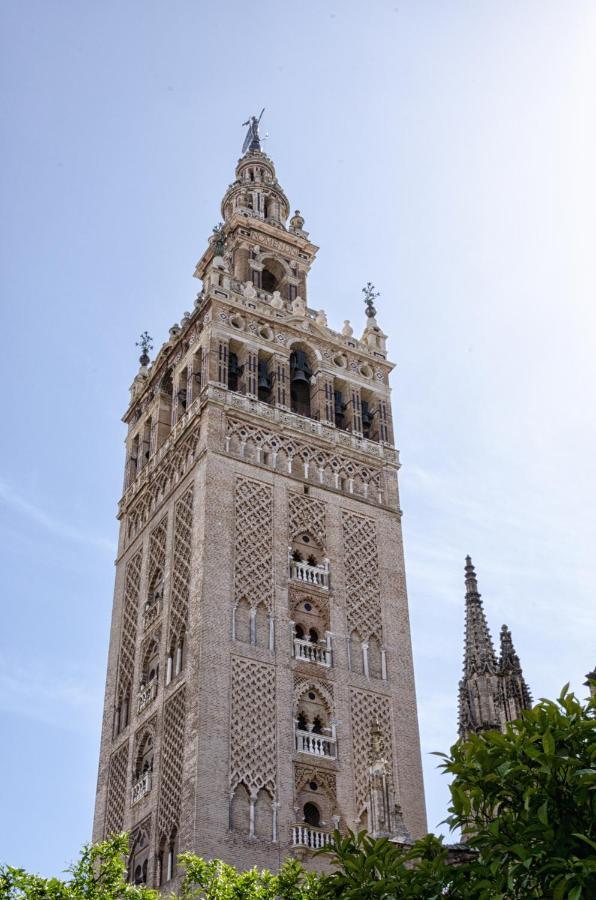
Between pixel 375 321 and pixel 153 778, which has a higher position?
pixel 375 321

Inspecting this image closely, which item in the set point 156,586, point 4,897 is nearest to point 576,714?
point 4,897

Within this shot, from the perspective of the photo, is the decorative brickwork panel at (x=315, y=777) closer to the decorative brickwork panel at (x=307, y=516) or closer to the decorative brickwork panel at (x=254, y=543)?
the decorative brickwork panel at (x=254, y=543)

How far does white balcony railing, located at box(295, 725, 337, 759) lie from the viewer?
28.7 m

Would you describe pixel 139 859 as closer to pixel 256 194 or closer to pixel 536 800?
pixel 536 800

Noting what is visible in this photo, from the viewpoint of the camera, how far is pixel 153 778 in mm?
28969

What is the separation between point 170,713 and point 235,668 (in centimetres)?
200

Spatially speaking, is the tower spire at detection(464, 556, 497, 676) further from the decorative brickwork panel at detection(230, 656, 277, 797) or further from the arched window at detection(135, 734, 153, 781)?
the arched window at detection(135, 734, 153, 781)

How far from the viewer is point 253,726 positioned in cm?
2817

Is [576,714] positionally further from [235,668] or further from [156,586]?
[156,586]

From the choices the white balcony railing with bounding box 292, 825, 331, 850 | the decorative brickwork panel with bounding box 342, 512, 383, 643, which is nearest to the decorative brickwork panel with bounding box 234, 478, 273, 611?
the decorative brickwork panel with bounding box 342, 512, 383, 643

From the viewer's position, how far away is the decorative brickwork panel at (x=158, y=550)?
3334cm

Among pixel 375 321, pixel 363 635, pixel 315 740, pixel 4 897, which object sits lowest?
pixel 4 897

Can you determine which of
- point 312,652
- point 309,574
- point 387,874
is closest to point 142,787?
point 312,652

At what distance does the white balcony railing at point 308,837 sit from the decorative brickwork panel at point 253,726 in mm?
994
